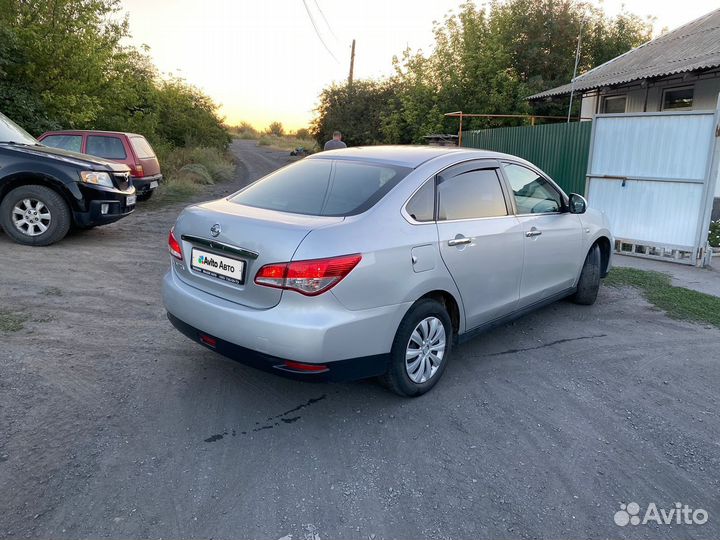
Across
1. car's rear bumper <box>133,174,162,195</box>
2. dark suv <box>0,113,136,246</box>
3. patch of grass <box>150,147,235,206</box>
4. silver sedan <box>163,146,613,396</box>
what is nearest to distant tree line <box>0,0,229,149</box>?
patch of grass <box>150,147,235,206</box>

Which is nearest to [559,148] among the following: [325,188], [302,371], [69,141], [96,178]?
[96,178]

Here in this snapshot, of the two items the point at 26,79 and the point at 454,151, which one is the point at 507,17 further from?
the point at 454,151

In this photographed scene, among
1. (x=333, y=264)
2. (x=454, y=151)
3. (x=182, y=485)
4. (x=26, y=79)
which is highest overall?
(x=26, y=79)

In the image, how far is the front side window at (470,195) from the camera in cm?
403

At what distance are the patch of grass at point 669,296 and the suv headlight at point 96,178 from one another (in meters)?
6.85

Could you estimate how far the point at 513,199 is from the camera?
185 inches

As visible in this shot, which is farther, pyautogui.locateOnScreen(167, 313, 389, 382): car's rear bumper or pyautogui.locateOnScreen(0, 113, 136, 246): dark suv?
pyautogui.locateOnScreen(0, 113, 136, 246): dark suv

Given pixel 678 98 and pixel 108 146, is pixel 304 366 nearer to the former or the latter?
pixel 108 146

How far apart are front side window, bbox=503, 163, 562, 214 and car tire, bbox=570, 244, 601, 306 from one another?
3.04 feet

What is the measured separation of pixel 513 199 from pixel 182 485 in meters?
3.27

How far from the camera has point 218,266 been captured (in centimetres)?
352

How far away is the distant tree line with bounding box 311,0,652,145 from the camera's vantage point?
22.4m

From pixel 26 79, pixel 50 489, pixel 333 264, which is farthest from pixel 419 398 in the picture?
pixel 26 79

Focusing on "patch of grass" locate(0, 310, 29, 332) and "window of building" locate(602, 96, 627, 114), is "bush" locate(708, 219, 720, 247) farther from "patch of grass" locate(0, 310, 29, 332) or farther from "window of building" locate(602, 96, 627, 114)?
"patch of grass" locate(0, 310, 29, 332)
